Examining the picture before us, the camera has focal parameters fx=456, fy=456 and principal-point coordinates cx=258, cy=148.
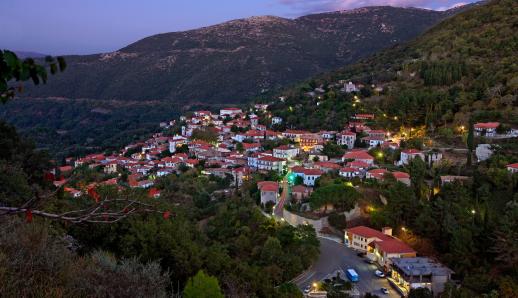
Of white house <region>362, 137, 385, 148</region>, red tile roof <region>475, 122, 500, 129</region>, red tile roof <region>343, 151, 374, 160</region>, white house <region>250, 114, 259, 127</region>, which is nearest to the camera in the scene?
red tile roof <region>475, 122, 500, 129</region>

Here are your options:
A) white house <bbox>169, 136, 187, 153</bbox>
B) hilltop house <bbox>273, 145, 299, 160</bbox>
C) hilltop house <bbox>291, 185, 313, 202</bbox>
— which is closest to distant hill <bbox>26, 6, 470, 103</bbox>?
white house <bbox>169, 136, 187, 153</bbox>

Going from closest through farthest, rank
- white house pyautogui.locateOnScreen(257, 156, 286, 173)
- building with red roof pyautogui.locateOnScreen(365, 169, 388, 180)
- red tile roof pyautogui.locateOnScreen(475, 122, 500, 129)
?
building with red roof pyautogui.locateOnScreen(365, 169, 388, 180)
red tile roof pyautogui.locateOnScreen(475, 122, 500, 129)
white house pyautogui.locateOnScreen(257, 156, 286, 173)

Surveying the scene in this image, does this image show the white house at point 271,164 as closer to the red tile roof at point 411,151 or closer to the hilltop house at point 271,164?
the hilltop house at point 271,164

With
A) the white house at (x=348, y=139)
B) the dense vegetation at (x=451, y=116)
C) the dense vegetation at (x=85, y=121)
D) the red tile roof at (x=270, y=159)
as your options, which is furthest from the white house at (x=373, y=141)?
the dense vegetation at (x=85, y=121)

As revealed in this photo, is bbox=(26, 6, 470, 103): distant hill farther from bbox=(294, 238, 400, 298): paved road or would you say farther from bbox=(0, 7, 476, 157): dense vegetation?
bbox=(294, 238, 400, 298): paved road

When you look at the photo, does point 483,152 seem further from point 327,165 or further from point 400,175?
point 327,165

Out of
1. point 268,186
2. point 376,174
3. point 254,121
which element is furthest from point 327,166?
point 254,121
